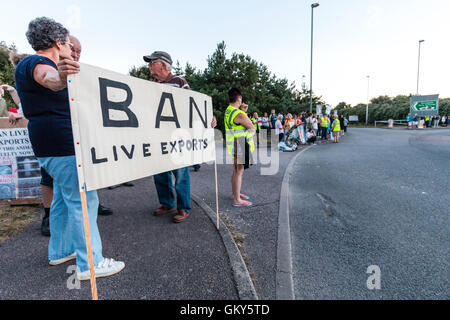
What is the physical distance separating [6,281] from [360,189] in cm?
Result: 556

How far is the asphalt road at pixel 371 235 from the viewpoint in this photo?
212 centimetres

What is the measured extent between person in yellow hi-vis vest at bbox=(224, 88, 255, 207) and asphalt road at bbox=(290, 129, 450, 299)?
1.05 metres

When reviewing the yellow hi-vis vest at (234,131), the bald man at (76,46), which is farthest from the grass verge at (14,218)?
the yellow hi-vis vest at (234,131)

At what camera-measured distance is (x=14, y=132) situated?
397 centimetres

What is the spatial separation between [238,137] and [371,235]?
2.30 metres

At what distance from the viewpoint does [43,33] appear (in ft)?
6.37

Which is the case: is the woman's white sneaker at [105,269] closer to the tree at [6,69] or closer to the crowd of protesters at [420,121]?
the tree at [6,69]

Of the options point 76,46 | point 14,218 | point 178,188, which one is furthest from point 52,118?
point 14,218

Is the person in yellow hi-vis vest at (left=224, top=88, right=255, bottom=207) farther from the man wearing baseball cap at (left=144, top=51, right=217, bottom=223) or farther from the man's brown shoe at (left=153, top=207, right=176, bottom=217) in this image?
the man's brown shoe at (left=153, top=207, right=176, bottom=217)

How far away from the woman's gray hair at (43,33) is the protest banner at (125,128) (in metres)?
0.53

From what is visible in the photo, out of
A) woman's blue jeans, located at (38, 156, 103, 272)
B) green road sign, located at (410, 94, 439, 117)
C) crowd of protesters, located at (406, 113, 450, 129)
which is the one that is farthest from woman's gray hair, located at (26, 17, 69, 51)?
crowd of protesters, located at (406, 113, 450, 129)

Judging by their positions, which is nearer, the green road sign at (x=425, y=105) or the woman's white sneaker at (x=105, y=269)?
the woman's white sneaker at (x=105, y=269)
